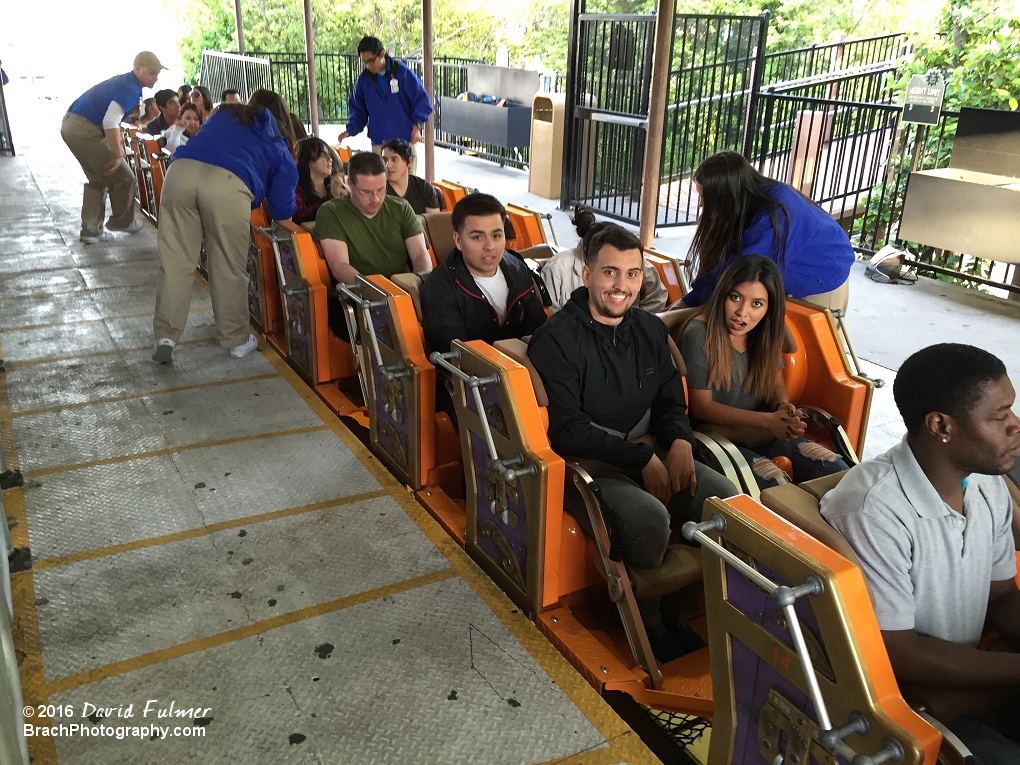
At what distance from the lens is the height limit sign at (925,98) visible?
21.8 ft

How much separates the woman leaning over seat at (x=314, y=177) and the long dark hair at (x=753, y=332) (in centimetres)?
307

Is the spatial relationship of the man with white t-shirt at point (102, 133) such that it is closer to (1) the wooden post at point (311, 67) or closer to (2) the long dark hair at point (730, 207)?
(1) the wooden post at point (311, 67)

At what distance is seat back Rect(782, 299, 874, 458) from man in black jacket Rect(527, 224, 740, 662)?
0.70 metres

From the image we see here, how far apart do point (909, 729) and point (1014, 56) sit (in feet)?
26.4

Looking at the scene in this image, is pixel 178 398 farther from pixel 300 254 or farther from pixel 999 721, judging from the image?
pixel 999 721

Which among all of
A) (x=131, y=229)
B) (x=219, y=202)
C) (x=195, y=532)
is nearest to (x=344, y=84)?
(x=131, y=229)

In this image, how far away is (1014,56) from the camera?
24.4 feet

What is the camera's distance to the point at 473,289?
10.8 ft

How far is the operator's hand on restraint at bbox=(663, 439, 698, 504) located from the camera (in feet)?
8.44

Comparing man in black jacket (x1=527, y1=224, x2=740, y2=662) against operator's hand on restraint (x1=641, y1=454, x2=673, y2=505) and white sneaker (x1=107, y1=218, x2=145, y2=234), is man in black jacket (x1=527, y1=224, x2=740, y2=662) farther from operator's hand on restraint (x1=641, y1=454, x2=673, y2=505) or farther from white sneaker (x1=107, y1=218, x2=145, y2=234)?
white sneaker (x1=107, y1=218, x2=145, y2=234)

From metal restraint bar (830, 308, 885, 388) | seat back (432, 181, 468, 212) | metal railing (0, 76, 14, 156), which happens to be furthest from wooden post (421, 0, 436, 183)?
metal railing (0, 76, 14, 156)

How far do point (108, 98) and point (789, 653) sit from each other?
7379mm

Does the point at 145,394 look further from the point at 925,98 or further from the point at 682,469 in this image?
the point at 925,98

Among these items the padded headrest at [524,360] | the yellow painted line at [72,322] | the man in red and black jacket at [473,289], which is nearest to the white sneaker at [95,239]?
the yellow painted line at [72,322]
